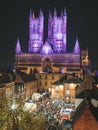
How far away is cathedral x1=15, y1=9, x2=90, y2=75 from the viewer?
422 feet

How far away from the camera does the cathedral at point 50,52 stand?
422 ft

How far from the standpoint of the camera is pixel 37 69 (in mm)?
129000

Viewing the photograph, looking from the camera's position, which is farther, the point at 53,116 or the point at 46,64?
the point at 46,64

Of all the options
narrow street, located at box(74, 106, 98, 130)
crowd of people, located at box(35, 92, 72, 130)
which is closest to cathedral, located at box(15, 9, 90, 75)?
crowd of people, located at box(35, 92, 72, 130)

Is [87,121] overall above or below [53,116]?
above

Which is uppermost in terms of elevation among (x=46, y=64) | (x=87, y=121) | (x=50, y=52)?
(x=87, y=121)

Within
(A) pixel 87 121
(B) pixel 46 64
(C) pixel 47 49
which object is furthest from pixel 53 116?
(C) pixel 47 49

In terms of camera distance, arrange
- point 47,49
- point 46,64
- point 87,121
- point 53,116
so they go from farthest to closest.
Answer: point 47,49, point 46,64, point 53,116, point 87,121

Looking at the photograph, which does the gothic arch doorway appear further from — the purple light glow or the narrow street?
the narrow street

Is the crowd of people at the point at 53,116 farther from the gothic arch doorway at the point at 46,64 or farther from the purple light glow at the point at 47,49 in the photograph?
the purple light glow at the point at 47,49

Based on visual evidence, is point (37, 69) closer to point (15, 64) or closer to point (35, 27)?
point (15, 64)

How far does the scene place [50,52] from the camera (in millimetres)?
130250

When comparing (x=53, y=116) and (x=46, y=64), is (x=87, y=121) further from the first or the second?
(x=46, y=64)

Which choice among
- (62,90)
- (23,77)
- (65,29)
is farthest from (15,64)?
(62,90)
